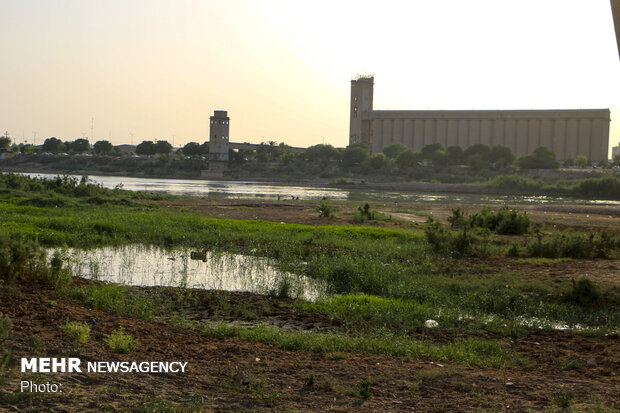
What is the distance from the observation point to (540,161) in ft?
305

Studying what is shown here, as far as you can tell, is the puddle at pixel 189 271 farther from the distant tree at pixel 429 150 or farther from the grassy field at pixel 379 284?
the distant tree at pixel 429 150

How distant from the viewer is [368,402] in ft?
19.0

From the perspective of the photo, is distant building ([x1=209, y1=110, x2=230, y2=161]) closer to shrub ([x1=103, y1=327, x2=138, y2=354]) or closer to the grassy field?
the grassy field

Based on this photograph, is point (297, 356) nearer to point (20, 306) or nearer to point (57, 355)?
point (57, 355)

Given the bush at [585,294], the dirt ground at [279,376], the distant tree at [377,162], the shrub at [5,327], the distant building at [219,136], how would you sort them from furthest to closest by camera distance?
the distant building at [219,136] → the distant tree at [377,162] → the bush at [585,294] → the shrub at [5,327] → the dirt ground at [279,376]

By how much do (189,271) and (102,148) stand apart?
143 metres

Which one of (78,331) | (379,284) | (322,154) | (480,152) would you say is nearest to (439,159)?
(480,152)

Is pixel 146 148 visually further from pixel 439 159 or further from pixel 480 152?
pixel 480 152

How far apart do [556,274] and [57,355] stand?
1041 cm

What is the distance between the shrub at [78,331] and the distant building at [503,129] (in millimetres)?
120726

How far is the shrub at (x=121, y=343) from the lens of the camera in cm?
679

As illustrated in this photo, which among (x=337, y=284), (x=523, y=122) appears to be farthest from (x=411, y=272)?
(x=523, y=122)

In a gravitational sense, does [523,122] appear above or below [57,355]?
above

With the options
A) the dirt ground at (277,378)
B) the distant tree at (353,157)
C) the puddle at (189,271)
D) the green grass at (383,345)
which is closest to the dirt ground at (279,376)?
the dirt ground at (277,378)
